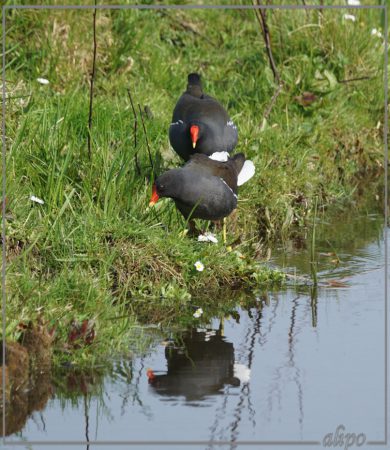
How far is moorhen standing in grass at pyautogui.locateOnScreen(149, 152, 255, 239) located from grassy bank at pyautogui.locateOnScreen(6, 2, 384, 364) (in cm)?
21

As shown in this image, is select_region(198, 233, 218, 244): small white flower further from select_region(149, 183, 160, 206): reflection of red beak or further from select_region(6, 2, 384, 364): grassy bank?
select_region(149, 183, 160, 206): reflection of red beak

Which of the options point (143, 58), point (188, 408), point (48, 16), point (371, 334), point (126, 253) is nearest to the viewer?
point (188, 408)

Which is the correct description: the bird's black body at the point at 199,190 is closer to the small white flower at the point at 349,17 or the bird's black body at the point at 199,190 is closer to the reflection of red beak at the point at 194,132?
the reflection of red beak at the point at 194,132

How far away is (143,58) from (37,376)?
17.3 ft

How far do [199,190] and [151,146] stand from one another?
121 centimetres

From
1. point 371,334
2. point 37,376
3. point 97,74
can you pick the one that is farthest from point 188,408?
point 97,74

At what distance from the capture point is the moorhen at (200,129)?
823 centimetres

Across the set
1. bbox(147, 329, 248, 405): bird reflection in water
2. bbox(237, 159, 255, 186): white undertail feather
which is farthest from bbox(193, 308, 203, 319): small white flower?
bbox(237, 159, 255, 186): white undertail feather

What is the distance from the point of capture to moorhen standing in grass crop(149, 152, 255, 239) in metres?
7.21

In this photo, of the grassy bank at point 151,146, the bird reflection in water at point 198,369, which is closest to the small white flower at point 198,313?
the grassy bank at point 151,146

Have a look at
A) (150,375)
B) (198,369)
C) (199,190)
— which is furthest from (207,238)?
(150,375)

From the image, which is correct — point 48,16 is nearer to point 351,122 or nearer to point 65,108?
point 65,108

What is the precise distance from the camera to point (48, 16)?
32.0ft

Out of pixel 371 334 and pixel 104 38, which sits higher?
pixel 104 38
